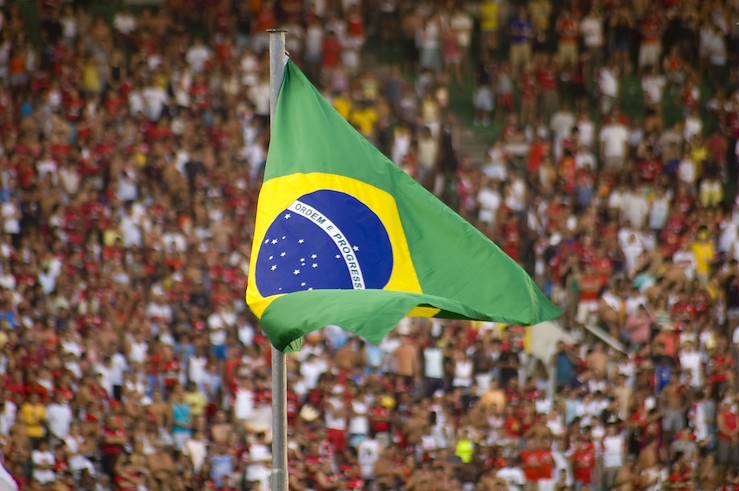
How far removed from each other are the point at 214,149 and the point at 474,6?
5.42m

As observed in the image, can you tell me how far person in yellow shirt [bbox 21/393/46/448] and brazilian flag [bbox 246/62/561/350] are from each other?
886 cm

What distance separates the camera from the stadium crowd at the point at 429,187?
62.1ft

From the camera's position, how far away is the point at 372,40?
27.8 m

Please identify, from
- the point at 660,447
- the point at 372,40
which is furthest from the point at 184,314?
the point at 372,40

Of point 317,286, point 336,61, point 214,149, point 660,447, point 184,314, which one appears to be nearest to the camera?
point 317,286

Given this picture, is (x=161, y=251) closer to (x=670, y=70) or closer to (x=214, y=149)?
(x=214, y=149)

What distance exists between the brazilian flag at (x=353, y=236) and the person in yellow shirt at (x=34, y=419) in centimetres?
886

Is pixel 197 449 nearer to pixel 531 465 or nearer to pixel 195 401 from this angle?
pixel 195 401

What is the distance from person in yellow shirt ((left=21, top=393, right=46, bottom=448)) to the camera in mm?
19031

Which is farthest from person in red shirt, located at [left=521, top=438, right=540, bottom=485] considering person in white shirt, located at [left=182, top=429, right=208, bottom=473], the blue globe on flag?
the blue globe on flag

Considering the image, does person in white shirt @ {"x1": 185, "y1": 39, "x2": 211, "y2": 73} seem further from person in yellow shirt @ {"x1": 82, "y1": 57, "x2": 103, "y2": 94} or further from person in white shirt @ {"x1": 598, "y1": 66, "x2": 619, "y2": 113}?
person in white shirt @ {"x1": 598, "y1": 66, "x2": 619, "y2": 113}

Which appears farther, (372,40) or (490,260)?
(372,40)

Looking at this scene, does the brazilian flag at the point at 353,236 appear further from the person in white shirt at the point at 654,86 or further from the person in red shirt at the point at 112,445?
the person in white shirt at the point at 654,86

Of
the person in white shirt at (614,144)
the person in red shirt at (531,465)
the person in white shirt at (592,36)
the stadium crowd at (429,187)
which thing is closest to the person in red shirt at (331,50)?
the stadium crowd at (429,187)
